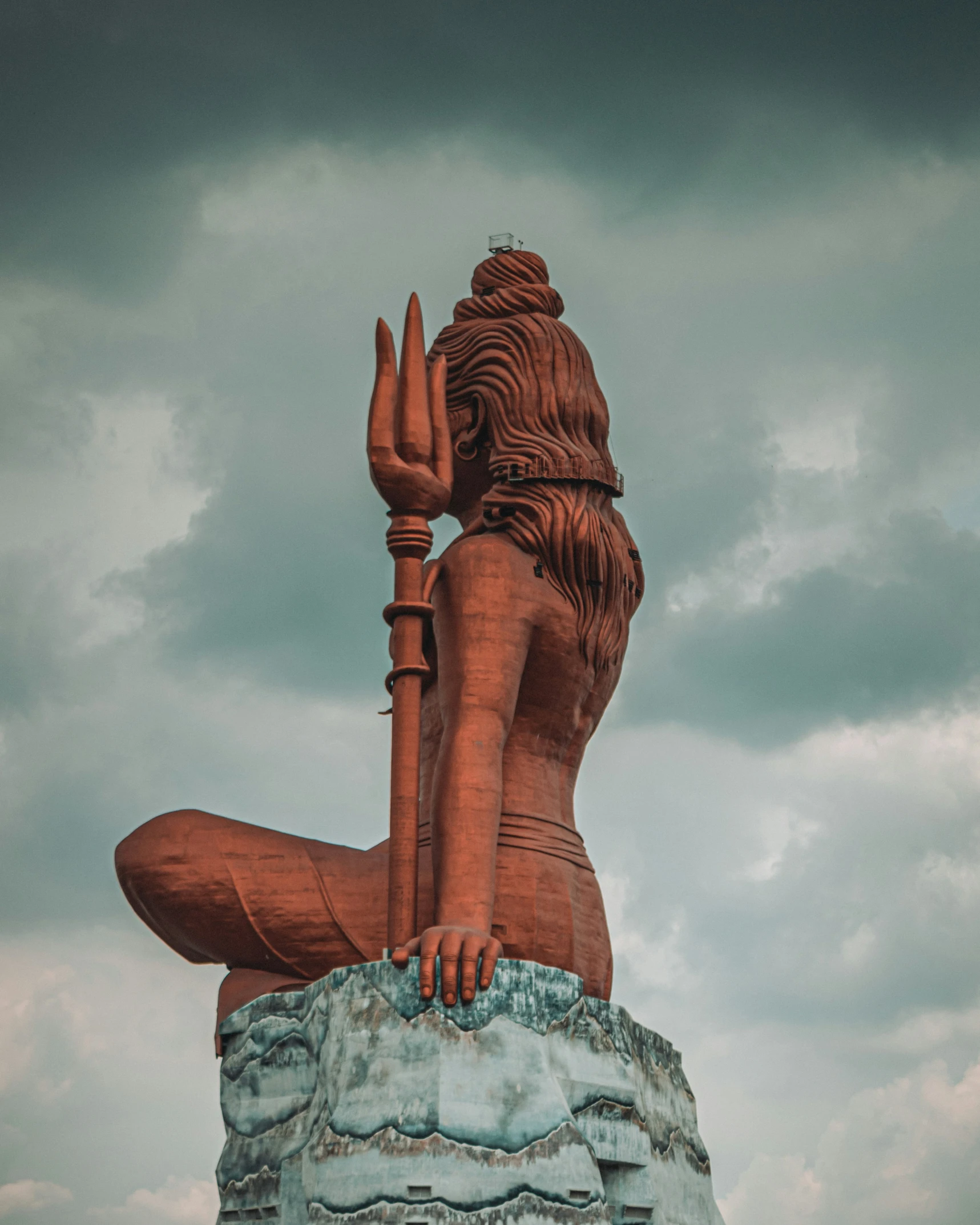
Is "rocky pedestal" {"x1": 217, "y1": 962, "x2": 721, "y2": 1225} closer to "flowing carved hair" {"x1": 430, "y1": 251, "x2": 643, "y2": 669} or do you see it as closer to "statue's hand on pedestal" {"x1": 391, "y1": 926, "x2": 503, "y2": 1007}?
"statue's hand on pedestal" {"x1": 391, "y1": 926, "x2": 503, "y2": 1007}

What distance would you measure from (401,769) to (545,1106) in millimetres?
2412

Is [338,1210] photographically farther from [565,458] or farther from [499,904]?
[565,458]

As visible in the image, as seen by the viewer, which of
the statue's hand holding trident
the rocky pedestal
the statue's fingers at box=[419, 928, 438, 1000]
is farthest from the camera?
the statue's hand holding trident

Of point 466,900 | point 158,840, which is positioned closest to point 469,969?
point 466,900

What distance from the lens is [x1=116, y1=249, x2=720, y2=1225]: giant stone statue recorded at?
10992 mm

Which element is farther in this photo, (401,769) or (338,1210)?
(401,769)

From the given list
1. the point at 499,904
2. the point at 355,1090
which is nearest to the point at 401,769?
the point at 499,904

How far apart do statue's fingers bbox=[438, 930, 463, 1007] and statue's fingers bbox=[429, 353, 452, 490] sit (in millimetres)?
3293

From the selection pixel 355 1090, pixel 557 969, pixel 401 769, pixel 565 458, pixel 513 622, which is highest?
pixel 565 458

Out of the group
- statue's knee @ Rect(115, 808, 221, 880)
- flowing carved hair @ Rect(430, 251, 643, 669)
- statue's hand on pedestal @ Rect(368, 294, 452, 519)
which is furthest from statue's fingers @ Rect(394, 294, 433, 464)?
statue's knee @ Rect(115, 808, 221, 880)

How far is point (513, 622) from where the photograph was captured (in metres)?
12.5

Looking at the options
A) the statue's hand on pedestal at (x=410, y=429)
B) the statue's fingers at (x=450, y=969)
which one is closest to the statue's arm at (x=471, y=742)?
the statue's fingers at (x=450, y=969)

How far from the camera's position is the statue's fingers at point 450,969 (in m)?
11.1

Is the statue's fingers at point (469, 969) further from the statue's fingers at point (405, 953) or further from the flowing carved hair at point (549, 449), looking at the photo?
the flowing carved hair at point (549, 449)
